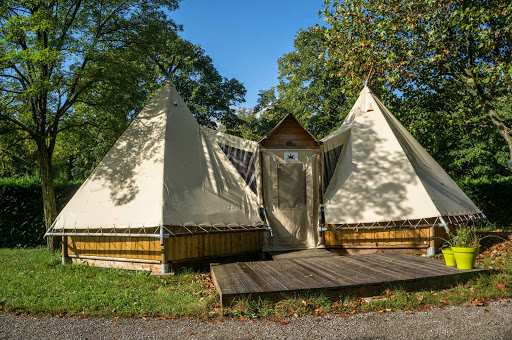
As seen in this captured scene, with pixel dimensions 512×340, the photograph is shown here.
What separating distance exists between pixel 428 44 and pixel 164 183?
25.0ft

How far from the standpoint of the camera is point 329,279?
5059mm

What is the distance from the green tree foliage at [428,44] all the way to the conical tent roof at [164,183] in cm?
463

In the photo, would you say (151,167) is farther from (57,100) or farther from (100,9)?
(100,9)

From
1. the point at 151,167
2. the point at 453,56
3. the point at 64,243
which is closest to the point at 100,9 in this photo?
the point at 151,167

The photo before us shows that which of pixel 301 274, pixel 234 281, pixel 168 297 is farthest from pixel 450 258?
pixel 168 297

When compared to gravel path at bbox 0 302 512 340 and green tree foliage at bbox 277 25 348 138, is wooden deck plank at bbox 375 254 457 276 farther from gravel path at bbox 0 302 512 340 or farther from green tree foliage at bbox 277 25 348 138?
green tree foliage at bbox 277 25 348 138

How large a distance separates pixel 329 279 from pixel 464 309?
1666 millimetres

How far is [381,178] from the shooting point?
8289mm

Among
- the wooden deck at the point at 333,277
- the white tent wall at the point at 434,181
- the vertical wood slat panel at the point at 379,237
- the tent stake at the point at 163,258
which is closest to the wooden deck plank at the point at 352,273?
the wooden deck at the point at 333,277

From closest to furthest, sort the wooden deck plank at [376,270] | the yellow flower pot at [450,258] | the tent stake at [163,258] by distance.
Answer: the wooden deck plank at [376,270], the yellow flower pot at [450,258], the tent stake at [163,258]

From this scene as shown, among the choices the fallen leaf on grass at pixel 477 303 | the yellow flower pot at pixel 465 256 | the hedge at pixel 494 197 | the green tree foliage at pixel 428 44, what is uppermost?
the green tree foliage at pixel 428 44

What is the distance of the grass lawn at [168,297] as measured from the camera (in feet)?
14.4

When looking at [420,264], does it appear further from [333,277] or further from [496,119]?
[496,119]

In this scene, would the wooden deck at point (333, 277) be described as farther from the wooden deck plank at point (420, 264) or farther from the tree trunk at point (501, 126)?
the tree trunk at point (501, 126)
